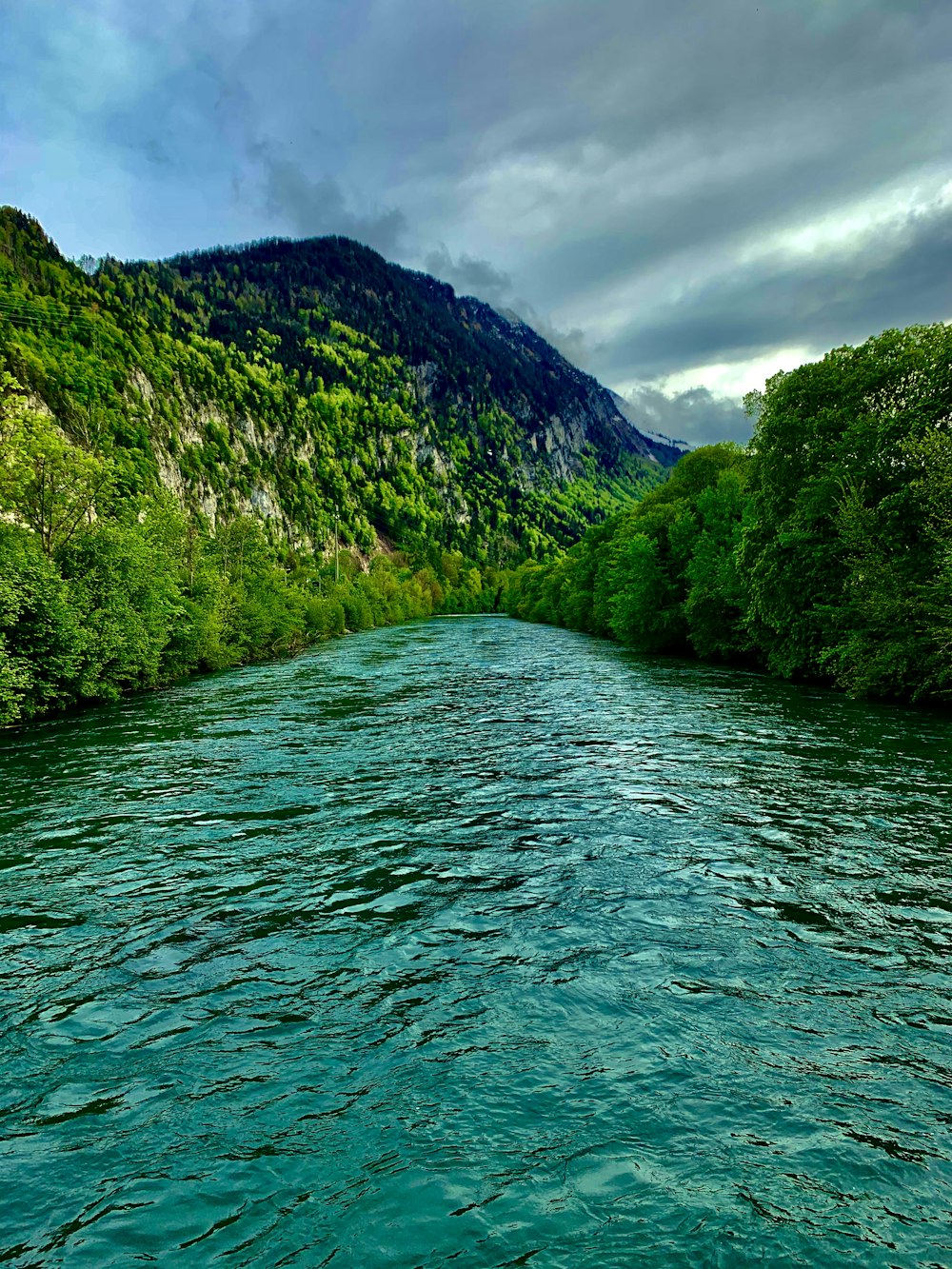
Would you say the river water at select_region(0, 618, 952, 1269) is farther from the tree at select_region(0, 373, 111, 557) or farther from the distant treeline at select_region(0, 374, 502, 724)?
the tree at select_region(0, 373, 111, 557)

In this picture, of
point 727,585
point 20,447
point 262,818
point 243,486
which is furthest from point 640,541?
point 243,486

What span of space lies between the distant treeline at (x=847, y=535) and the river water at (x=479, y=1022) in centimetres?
1294

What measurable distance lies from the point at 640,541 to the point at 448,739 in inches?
1403

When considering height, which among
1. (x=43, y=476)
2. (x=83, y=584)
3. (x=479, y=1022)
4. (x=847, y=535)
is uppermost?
(x=43, y=476)

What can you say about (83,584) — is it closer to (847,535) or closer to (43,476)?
(43,476)

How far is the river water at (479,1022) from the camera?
4980 millimetres

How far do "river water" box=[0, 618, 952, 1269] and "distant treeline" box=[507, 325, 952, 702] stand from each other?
12.9m

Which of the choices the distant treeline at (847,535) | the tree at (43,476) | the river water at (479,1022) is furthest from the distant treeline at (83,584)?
the distant treeline at (847,535)

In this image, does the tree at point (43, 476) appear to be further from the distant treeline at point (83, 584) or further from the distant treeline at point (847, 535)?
the distant treeline at point (847, 535)

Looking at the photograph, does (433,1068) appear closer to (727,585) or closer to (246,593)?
(727,585)

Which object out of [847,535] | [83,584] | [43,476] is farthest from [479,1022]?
[43,476]

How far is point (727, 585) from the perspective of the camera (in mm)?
42062

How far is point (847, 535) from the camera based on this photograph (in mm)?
29750

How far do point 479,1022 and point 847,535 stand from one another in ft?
92.4
